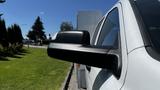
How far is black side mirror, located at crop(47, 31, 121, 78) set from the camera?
9.24 feet

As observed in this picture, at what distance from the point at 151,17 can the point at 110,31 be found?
98 centimetres

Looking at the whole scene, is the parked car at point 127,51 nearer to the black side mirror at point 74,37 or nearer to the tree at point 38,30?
the black side mirror at point 74,37

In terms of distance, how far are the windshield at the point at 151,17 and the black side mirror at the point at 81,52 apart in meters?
0.29

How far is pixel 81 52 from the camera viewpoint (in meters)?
2.85

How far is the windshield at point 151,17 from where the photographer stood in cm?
263

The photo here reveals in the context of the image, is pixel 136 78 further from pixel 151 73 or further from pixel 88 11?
pixel 88 11

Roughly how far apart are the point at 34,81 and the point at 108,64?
44.8ft

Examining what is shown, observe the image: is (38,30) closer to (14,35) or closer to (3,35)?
(14,35)

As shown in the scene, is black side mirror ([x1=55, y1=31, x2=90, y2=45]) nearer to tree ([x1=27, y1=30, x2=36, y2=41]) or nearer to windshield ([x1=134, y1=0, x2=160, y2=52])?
windshield ([x1=134, y1=0, x2=160, y2=52])

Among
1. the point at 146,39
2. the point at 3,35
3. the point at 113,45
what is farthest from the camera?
the point at 3,35

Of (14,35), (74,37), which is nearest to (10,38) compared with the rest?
(14,35)

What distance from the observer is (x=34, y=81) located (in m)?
16.3

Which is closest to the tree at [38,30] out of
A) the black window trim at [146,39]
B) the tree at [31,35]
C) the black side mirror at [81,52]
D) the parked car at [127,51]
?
the tree at [31,35]

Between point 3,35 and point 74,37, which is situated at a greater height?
point 3,35
